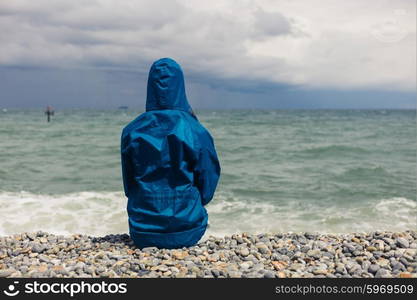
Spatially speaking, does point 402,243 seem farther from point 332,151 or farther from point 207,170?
point 332,151

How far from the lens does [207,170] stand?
14.9ft

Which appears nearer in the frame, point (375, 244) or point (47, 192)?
point (375, 244)

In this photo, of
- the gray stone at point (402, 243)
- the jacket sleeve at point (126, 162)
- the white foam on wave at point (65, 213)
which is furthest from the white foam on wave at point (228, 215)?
the gray stone at point (402, 243)

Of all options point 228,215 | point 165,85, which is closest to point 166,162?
point 165,85

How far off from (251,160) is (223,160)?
1.08 metres

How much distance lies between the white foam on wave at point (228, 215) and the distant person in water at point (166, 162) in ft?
8.13

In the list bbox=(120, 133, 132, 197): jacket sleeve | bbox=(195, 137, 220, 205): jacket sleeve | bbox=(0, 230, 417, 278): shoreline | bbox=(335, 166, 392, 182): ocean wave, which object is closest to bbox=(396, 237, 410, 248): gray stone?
bbox=(0, 230, 417, 278): shoreline

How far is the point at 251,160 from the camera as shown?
52.7ft

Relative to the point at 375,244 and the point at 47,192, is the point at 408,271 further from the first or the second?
the point at 47,192

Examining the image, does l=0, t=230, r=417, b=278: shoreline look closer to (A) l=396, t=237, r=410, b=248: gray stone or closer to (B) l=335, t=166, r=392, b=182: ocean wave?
(A) l=396, t=237, r=410, b=248: gray stone

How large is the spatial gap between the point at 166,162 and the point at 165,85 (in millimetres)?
816

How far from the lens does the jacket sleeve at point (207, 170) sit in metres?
4.47

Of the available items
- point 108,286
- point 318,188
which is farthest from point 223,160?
point 108,286

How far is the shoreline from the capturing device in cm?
382
